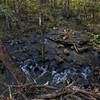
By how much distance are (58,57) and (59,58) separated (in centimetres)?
18

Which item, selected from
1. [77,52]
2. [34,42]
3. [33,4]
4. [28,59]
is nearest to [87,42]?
[77,52]

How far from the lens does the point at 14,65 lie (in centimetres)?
752

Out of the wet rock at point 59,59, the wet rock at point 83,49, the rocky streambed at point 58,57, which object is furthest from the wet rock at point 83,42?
the wet rock at point 59,59

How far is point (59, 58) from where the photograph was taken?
15.1m

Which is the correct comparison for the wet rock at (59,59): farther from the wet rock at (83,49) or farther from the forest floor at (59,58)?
the wet rock at (83,49)

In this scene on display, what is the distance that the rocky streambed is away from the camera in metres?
13.2

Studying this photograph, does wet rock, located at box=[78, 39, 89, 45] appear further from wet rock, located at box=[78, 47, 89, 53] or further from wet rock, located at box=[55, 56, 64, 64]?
wet rock, located at box=[55, 56, 64, 64]

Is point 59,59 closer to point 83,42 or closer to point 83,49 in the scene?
point 83,49

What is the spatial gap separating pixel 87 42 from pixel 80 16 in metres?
7.10

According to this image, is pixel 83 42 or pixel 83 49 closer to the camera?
pixel 83 49

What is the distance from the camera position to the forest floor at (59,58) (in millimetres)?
12922

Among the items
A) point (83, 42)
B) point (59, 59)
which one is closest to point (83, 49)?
point (83, 42)

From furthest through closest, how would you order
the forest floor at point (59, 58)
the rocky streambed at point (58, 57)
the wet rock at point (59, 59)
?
the wet rock at point (59, 59) < the rocky streambed at point (58, 57) < the forest floor at point (59, 58)

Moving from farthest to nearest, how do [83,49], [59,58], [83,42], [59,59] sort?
[83,42], [83,49], [59,58], [59,59]
